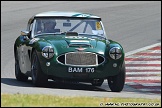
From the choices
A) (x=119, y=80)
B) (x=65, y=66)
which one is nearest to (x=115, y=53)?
(x=119, y=80)

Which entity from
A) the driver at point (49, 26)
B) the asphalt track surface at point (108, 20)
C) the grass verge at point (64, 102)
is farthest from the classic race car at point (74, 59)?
the grass verge at point (64, 102)

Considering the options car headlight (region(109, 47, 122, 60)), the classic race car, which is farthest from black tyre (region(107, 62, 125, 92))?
car headlight (region(109, 47, 122, 60))

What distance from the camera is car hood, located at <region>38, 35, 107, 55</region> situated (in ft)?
40.7

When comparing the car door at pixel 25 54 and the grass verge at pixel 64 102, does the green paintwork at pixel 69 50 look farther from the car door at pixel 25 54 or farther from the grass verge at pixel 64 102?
the grass verge at pixel 64 102

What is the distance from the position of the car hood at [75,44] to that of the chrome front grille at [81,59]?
0.07 metres

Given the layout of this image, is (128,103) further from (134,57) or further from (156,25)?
(156,25)

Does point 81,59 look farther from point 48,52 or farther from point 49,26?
point 49,26

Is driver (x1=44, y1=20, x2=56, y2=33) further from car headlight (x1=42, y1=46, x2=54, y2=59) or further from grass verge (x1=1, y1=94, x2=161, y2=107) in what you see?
grass verge (x1=1, y1=94, x2=161, y2=107)

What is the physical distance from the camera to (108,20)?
26.5 m

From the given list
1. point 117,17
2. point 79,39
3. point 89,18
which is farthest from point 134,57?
point 117,17

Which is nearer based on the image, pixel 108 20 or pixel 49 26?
pixel 49 26

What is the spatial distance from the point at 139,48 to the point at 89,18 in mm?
6744

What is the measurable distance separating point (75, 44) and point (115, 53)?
72 centimetres

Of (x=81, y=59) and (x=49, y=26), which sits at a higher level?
(x=49, y=26)
